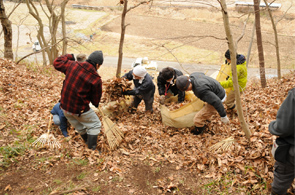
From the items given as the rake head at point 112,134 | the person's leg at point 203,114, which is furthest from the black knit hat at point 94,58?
the person's leg at point 203,114

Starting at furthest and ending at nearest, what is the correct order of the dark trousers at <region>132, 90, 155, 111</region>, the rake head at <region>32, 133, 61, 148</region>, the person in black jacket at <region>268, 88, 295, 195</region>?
the dark trousers at <region>132, 90, 155, 111</region>, the rake head at <region>32, 133, 61, 148</region>, the person in black jacket at <region>268, 88, 295, 195</region>

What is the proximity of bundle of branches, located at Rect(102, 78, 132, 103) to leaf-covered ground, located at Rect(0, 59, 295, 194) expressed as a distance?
0.56 metres

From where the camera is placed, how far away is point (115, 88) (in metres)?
4.73

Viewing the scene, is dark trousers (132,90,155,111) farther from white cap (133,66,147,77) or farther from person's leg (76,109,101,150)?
person's leg (76,109,101,150)

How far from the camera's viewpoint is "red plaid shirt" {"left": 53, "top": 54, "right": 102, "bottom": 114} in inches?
131

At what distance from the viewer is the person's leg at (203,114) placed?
406 cm

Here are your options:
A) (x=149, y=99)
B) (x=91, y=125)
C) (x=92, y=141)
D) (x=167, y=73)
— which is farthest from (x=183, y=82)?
(x=92, y=141)

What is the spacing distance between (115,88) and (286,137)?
3.39 metres

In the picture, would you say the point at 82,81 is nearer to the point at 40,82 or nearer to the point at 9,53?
the point at 40,82

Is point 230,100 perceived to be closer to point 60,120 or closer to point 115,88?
point 115,88

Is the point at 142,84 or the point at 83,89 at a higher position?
the point at 83,89

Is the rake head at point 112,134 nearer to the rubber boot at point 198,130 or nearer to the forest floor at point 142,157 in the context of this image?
the forest floor at point 142,157

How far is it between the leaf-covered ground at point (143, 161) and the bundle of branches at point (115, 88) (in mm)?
562

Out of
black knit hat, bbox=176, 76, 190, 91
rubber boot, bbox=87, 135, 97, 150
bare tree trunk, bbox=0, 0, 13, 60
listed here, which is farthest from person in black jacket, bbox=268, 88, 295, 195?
bare tree trunk, bbox=0, 0, 13, 60
